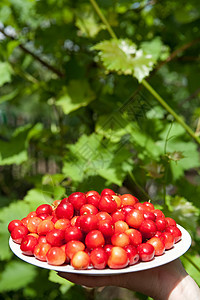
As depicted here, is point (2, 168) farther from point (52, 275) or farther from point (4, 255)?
point (52, 275)

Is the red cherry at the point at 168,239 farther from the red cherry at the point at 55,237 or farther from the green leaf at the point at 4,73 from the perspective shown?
the green leaf at the point at 4,73

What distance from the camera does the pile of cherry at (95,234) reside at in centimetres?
81

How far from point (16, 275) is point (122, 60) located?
1.48 m

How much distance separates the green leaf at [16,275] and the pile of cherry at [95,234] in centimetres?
110

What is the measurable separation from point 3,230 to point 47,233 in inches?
27.7

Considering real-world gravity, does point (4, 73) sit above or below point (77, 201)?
above

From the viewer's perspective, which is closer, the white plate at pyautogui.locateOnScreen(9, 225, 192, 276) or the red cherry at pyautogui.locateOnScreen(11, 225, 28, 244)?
the white plate at pyautogui.locateOnScreen(9, 225, 192, 276)

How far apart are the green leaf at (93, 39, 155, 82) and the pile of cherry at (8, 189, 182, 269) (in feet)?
1.62

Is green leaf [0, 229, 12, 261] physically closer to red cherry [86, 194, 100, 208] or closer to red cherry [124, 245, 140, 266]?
red cherry [86, 194, 100, 208]

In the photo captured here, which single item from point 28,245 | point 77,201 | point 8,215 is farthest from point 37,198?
point 28,245

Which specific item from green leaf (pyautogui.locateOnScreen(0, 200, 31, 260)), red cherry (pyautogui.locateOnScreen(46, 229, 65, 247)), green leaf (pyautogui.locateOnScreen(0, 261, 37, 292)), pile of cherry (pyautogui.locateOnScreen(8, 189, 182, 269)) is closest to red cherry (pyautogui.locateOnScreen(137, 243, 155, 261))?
pile of cherry (pyautogui.locateOnScreen(8, 189, 182, 269))

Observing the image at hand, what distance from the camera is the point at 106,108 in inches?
69.4

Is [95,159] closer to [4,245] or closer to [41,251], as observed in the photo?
[4,245]

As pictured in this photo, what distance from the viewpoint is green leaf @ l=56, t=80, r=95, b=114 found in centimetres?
163
